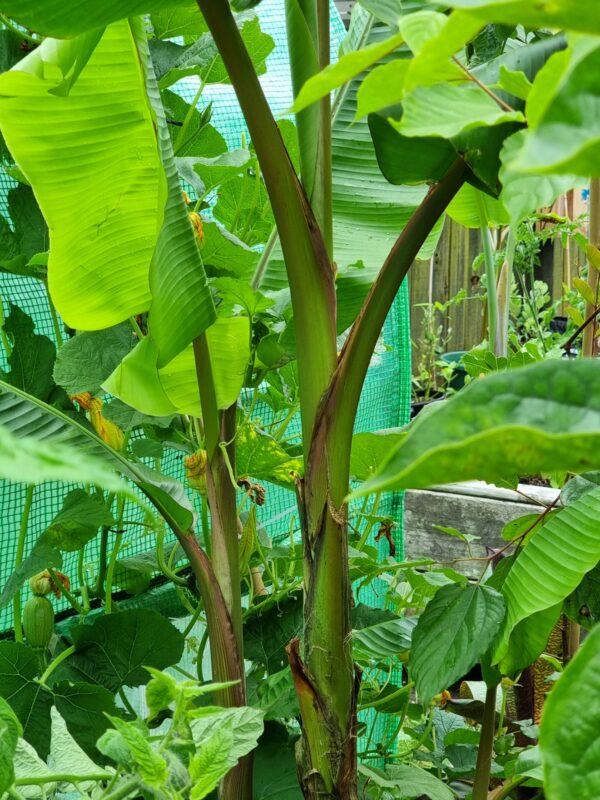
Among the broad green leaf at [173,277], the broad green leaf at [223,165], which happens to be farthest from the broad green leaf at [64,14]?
the broad green leaf at [223,165]

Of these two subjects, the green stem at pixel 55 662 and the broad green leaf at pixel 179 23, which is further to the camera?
the broad green leaf at pixel 179 23

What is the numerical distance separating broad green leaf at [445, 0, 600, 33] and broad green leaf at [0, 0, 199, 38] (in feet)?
1.46

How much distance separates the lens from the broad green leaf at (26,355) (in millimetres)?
918

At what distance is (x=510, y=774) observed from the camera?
1.01 meters

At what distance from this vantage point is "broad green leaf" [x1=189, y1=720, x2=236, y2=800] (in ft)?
1.37

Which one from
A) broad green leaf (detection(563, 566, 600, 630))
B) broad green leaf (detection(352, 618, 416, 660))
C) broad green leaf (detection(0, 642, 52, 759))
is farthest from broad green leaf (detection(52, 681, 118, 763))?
broad green leaf (detection(563, 566, 600, 630))

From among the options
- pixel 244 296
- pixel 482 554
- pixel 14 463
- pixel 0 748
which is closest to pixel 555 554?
pixel 244 296

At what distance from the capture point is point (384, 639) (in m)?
A: 0.88

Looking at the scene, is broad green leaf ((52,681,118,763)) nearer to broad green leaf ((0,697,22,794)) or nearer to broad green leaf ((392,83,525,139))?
broad green leaf ((0,697,22,794))

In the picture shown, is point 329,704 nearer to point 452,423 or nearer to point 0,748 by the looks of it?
point 0,748

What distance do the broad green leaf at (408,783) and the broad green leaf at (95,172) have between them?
21.8 inches

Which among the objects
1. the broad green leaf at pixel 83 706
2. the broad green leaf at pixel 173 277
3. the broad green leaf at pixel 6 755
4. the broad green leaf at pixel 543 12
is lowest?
the broad green leaf at pixel 83 706

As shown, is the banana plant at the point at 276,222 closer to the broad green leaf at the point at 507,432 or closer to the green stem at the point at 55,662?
the green stem at the point at 55,662

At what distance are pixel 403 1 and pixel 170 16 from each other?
28 centimetres
